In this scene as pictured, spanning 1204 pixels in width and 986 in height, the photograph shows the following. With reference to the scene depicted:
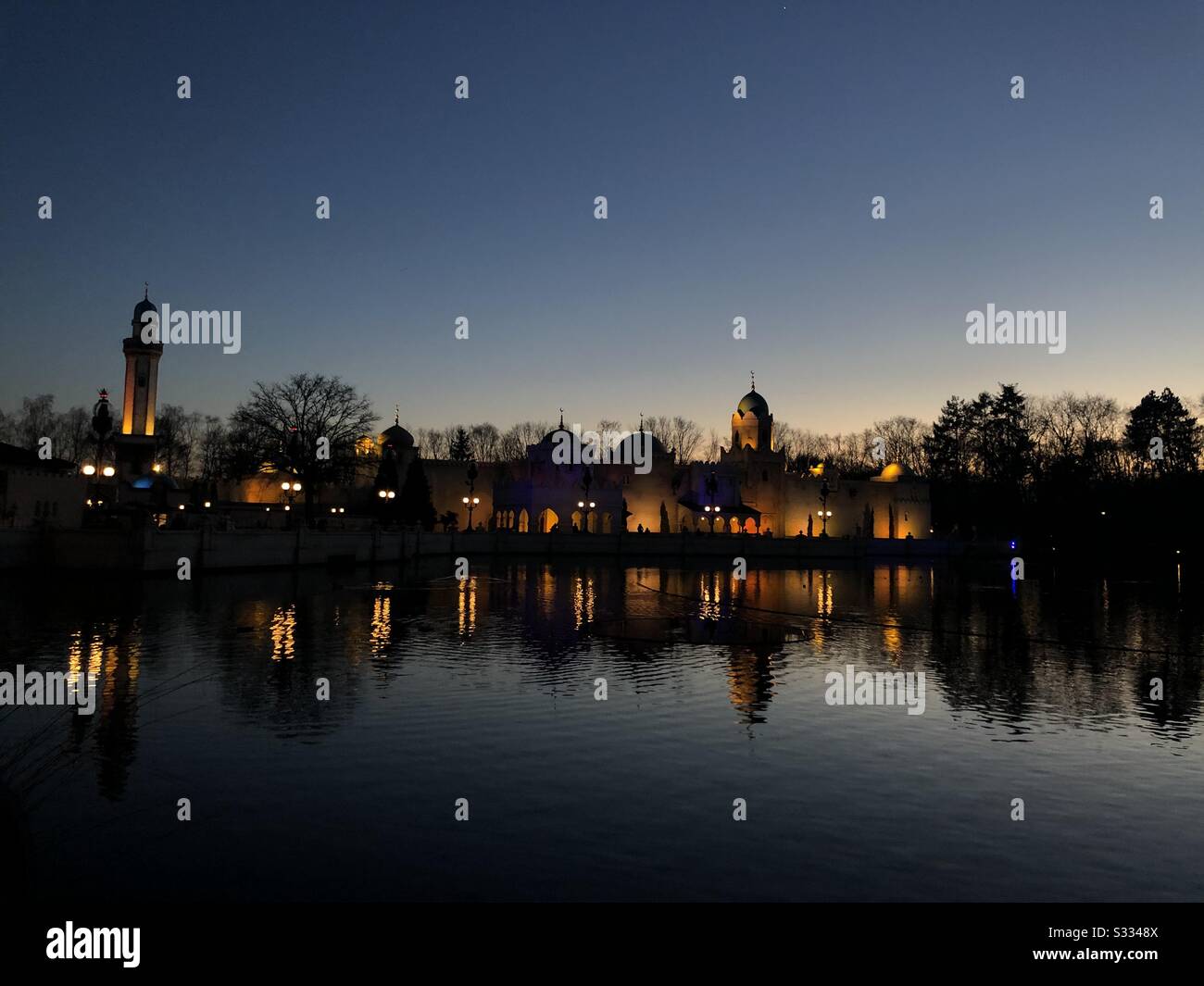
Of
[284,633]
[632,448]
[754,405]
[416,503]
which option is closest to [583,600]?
[284,633]

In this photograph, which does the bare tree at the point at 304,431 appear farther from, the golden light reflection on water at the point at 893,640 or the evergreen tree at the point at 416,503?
the golden light reflection on water at the point at 893,640

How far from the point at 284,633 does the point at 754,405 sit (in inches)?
3296

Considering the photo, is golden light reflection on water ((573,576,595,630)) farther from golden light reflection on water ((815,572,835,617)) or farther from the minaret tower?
the minaret tower

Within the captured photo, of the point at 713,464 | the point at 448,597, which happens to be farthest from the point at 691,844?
the point at 713,464

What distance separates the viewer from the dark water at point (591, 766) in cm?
884

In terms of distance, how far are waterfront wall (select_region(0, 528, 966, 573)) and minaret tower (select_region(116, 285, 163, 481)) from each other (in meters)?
27.1

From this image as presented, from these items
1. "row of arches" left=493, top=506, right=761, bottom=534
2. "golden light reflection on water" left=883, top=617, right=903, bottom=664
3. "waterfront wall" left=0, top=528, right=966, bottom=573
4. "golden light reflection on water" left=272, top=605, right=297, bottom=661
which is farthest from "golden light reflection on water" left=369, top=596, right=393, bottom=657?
"row of arches" left=493, top=506, right=761, bottom=534

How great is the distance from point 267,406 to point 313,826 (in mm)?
58994

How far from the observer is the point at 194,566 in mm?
43875

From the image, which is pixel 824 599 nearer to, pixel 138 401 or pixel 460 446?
pixel 138 401

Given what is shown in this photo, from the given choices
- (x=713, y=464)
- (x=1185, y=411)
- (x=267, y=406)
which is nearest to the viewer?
(x=267, y=406)

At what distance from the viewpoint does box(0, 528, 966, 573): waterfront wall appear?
137ft
